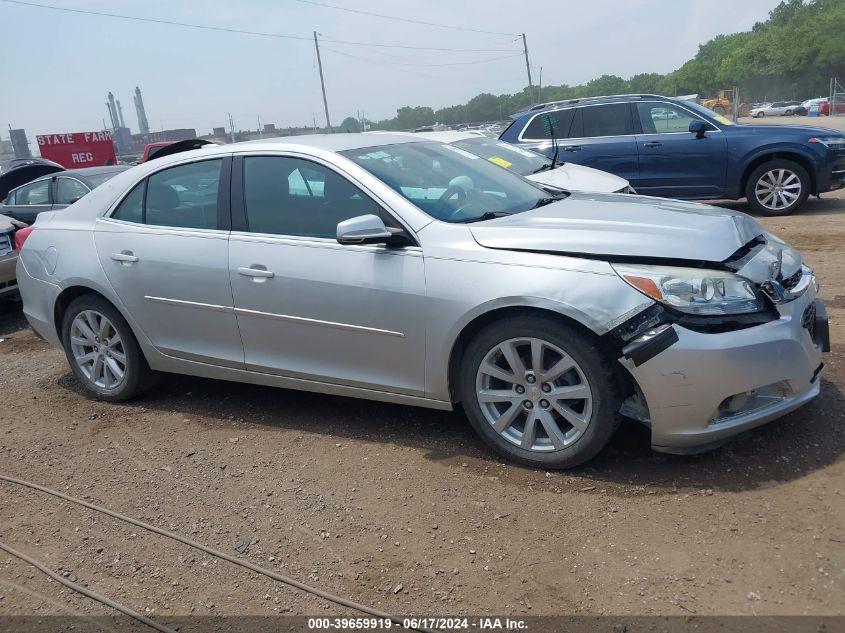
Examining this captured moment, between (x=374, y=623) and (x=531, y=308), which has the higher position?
(x=531, y=308)

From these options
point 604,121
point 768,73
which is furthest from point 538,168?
point 768,73

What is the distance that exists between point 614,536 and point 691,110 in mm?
8678

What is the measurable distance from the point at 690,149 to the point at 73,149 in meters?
25.3

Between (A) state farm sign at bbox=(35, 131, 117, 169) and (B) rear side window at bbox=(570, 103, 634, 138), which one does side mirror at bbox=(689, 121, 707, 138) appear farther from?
(A) state farm sign at bbox=(35, 131, 117, 169)

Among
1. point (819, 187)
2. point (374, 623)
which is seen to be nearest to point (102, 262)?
point (374, 623)

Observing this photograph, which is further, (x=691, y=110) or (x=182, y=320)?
(x=691, y=110)

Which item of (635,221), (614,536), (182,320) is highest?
(635,221)

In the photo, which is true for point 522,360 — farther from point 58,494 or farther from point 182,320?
point 58,494

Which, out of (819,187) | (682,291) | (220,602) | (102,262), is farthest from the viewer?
(819,187)

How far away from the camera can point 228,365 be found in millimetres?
4430

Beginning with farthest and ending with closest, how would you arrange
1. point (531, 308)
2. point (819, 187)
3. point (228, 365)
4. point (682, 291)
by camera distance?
1. point (819, 187)
2. point (228, 365)
3. point (531, 308)
4. point (682, 291)

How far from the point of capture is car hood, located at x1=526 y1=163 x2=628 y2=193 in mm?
7285

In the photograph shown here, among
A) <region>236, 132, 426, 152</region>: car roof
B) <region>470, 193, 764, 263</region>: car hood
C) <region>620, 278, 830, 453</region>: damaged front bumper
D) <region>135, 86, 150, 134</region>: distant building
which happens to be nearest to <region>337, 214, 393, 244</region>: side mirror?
<region>470, 193, 764, 263</region>: car hood

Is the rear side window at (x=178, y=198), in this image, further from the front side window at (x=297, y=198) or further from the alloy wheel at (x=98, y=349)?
the alloy wheel at (x=98, y=349)
